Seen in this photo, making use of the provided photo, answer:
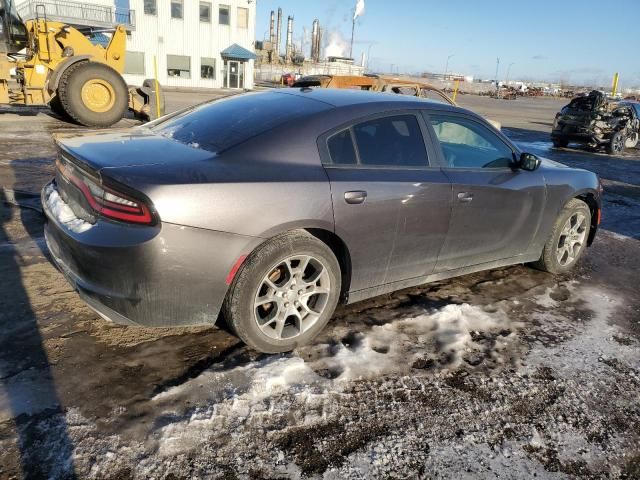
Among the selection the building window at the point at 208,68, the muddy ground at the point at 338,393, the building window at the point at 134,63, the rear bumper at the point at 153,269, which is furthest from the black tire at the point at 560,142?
the building window at the point at 134,63

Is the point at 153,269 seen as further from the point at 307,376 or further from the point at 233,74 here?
the point at 233,74

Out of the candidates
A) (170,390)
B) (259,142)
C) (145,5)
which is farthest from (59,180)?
(145,5)

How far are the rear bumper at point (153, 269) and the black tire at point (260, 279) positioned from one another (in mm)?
81

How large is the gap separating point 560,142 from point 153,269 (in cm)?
1541

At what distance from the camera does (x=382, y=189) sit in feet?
10.3

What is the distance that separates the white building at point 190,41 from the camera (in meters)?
34.7

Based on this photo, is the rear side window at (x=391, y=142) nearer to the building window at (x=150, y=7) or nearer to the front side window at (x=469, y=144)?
the front side window at (x=469, y=144)

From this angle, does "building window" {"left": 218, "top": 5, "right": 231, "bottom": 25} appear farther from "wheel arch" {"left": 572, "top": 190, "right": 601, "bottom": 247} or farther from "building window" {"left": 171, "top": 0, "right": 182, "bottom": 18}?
"wheel arch" {"left": 572, "top": 190, "right": 601, "bottom": 247}

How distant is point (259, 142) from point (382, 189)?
2.68ft

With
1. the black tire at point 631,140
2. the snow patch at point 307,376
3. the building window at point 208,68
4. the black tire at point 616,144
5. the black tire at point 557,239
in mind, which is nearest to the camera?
the snow patch at point 307,376

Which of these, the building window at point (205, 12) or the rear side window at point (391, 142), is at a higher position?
the building window at point (205, 12)

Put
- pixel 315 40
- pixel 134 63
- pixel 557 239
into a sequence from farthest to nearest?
pixel 315 40
pixel 134 63
pixel 557 239

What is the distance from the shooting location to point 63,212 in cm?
294

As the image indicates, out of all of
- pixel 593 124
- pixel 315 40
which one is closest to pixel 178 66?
pixel 593 124
